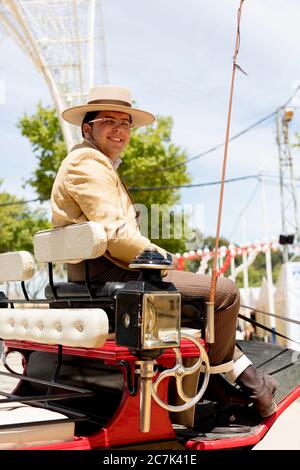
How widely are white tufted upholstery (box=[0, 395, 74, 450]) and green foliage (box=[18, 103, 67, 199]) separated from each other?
18236 mm

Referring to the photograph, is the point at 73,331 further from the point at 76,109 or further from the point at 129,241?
the point at 76,109

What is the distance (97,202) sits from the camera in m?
2.51

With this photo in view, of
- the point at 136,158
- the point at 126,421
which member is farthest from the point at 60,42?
the point at 126,421

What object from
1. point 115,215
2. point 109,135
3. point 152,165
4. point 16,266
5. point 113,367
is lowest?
point 113,367

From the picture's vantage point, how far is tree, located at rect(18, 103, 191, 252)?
1986 centimetres

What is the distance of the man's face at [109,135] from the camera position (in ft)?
9.64

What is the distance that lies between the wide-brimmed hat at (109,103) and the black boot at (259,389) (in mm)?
1428

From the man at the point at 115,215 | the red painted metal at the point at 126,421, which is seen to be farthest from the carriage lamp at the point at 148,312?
the man at the point at 115,215

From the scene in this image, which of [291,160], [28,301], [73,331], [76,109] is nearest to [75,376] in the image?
[28,301]

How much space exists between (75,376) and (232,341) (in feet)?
2.56

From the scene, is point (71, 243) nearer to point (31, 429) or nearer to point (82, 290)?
point (82, 290)

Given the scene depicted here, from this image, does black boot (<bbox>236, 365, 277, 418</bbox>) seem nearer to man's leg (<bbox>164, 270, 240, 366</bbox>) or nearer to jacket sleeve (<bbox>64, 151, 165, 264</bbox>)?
man's leg (<bbox>164, 270, 240, 366</bbox>)

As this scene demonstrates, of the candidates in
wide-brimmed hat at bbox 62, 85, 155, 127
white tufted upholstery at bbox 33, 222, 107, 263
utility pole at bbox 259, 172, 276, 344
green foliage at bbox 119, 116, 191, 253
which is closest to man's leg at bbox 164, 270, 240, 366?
white tufted upholstery at bbox 33, 222, 107, 263

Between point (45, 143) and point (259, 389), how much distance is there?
18823mm
